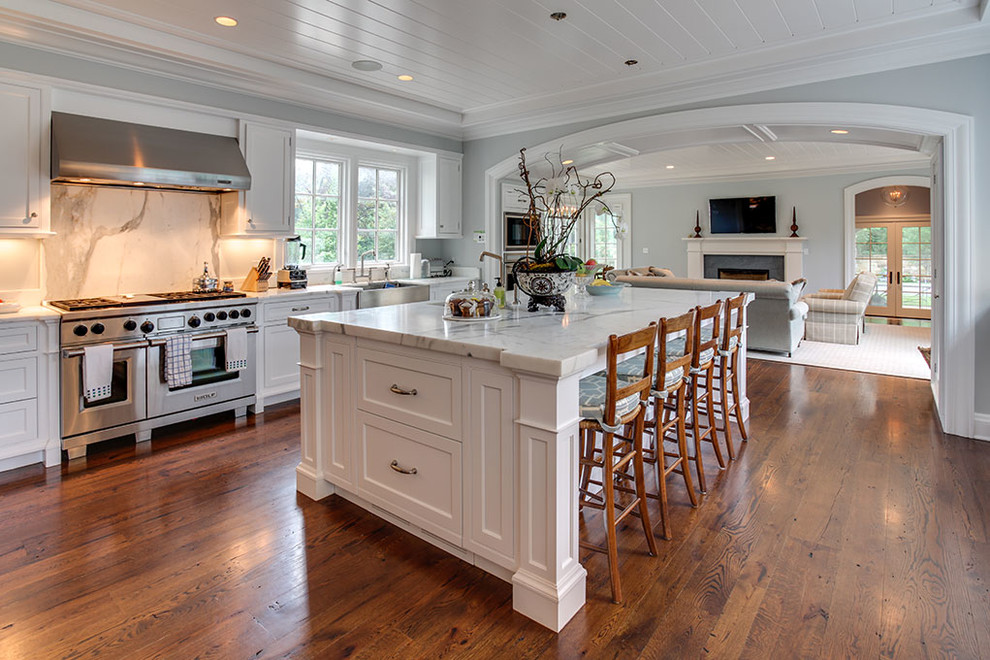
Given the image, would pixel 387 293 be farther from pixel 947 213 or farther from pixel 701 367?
pixel 947 213

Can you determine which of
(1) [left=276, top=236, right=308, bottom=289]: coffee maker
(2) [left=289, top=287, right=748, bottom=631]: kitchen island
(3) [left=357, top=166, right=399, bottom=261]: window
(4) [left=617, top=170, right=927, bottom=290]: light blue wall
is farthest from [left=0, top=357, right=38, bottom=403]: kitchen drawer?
(4) [left=617, top=170, right=927, bottom=290]: light blue wall

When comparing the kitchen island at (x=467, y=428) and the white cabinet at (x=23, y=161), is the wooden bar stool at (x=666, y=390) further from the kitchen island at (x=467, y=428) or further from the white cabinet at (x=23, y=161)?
the white cabinet at (x=23, y=161)

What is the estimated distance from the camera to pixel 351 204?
591 centimetres

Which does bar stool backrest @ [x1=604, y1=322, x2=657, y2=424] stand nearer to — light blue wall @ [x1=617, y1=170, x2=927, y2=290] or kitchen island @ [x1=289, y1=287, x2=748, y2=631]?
kitchen island @ [x1=289, y1=287, x2=748, y2=631]

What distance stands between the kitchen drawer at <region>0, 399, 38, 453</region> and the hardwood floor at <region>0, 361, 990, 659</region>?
19 cm

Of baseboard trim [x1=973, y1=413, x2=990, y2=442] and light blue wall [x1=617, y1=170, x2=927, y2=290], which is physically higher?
light blue wall [x1=617, y1=170, x2=927, y2=290]

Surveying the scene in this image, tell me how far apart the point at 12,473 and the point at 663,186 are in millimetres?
10468

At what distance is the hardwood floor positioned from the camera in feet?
5.95

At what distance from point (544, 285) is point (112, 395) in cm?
280

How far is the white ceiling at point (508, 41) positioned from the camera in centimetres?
340


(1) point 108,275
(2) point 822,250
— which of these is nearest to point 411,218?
(1) point 108,275

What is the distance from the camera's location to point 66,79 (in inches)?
142

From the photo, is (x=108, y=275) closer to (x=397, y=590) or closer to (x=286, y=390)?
(x=286, y=390)

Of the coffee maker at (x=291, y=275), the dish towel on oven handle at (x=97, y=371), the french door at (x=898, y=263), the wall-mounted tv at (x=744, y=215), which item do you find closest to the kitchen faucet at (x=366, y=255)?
the coffee maker at (x=291, y=275)
